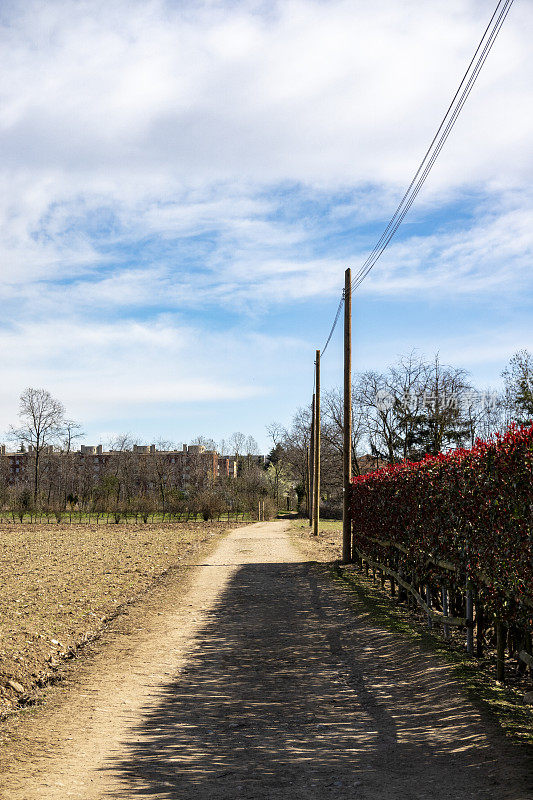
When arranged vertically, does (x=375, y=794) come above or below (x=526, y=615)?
below

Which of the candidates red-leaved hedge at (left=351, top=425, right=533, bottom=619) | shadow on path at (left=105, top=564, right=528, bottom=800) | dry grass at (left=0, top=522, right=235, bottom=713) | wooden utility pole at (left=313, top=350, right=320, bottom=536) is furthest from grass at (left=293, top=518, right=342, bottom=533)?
shadow on path at (left=105, top=564, right=528, bottom=800)

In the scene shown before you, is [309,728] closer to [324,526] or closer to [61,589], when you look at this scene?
[61,589]

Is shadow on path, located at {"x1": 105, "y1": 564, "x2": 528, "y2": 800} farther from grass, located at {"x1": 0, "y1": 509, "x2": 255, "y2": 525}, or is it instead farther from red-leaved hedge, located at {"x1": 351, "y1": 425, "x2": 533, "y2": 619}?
grass, located at {"x1": 0, "y1": 509, "x2": 255, "y2": 525}

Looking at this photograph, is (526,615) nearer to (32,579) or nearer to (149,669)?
(149,669)

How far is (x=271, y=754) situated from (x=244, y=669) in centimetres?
266

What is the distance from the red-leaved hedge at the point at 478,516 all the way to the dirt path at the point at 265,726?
1153 millimetres

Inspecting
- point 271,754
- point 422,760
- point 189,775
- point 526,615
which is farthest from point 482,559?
point 189,775

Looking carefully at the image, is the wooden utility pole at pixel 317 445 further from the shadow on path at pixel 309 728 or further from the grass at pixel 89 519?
the shadow on path at pixel 309 728

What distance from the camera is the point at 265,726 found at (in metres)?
5.68

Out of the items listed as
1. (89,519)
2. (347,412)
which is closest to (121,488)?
(89,519)

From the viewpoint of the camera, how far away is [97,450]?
127312mm

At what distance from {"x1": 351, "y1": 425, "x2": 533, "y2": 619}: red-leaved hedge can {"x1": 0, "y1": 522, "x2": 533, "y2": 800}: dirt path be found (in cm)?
115

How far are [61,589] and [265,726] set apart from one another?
8.69m

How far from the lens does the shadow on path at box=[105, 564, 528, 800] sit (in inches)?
175
